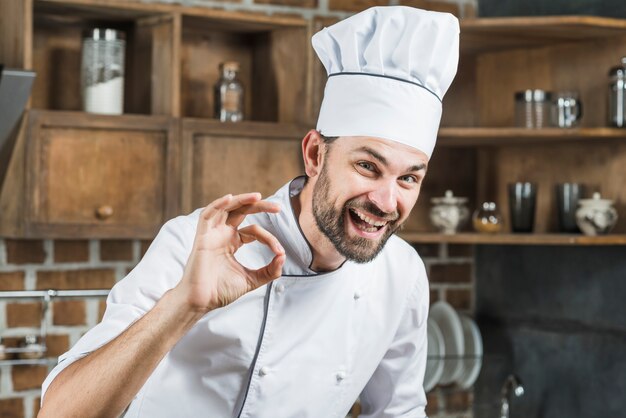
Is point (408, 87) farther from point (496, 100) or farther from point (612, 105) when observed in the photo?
point (496, 100)

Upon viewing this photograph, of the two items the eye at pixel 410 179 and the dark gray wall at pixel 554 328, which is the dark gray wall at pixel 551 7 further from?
the eye at pixel 410 179

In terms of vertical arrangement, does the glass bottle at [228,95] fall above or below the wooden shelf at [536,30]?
below

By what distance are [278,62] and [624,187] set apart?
1.00 m

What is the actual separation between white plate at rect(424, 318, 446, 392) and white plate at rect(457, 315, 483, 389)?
3.3 inches

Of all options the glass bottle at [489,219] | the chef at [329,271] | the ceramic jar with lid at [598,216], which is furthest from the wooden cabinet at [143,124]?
the chef at [329,271]

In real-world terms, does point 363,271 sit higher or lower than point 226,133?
lower

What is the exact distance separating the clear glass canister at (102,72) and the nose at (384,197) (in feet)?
4.04

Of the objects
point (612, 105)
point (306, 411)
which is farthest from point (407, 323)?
point (612, 105)

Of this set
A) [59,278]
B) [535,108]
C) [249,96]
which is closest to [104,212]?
[59,278]

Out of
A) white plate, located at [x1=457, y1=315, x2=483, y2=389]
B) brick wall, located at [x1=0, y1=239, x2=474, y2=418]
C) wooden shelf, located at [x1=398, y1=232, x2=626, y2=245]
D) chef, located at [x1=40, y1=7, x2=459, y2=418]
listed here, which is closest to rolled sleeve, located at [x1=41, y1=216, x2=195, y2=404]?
chef, located at [x1=40, y1=7, x2=459, y2=418]

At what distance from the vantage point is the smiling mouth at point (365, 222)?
1604 mm

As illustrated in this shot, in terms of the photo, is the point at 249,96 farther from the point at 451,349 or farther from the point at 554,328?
the point at 554,328

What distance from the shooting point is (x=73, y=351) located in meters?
1.47

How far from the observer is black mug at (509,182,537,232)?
2.88m
